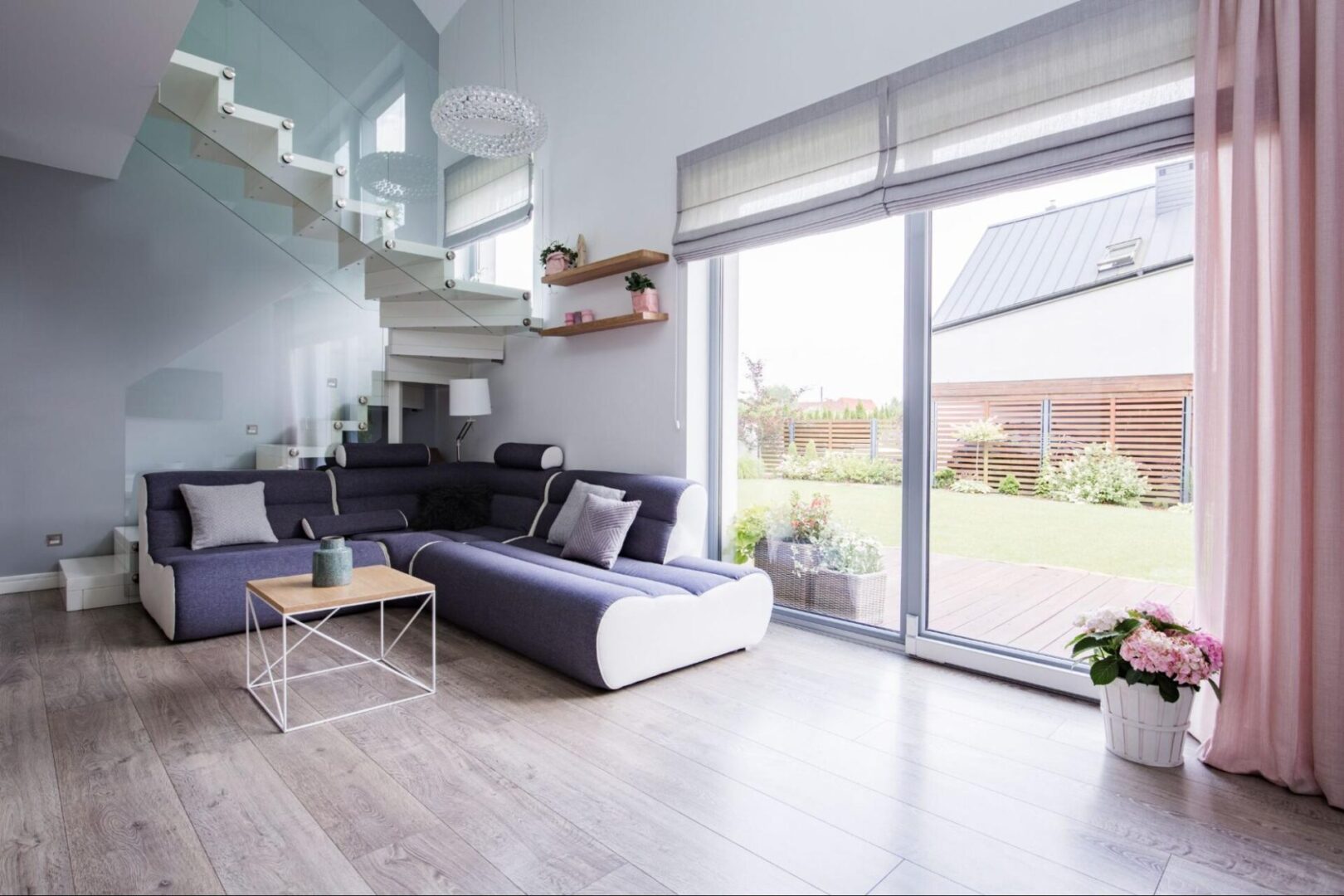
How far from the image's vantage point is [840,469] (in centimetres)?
371

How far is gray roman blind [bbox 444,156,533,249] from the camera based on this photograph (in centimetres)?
490

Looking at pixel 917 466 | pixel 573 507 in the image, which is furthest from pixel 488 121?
pixel 917 466

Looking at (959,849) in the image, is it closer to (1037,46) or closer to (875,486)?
(875,486)

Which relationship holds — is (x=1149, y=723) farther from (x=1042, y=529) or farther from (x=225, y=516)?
(x=225, y=516)

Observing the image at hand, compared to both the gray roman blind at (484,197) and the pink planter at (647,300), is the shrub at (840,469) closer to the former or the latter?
the pink planter at (647,300)

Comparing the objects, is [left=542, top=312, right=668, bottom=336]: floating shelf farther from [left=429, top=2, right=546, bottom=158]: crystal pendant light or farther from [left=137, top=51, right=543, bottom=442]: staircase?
[left=429, top=2, right=546, bottom=158]: crystal pendant light

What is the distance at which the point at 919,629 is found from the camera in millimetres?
3344

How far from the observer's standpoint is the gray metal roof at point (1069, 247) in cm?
270

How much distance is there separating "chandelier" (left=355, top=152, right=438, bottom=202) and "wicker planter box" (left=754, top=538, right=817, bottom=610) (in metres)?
3.09

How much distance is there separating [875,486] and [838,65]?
2024mm

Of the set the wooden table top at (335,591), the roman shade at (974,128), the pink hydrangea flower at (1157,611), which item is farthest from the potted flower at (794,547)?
the wooden table top at (335,591)

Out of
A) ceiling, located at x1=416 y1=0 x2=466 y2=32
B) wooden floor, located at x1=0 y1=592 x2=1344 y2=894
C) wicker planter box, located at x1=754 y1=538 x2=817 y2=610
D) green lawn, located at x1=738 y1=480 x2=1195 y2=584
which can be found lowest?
wooden floor, located at x1=0 y1=592 x2=1344 y2=894

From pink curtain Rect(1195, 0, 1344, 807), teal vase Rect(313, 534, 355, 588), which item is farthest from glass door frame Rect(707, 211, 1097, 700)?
teal vase Rect(313, 534, 355, 588)

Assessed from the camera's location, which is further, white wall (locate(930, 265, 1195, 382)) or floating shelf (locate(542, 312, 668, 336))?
floating shelf (locate(542, 312, 668, 336))
